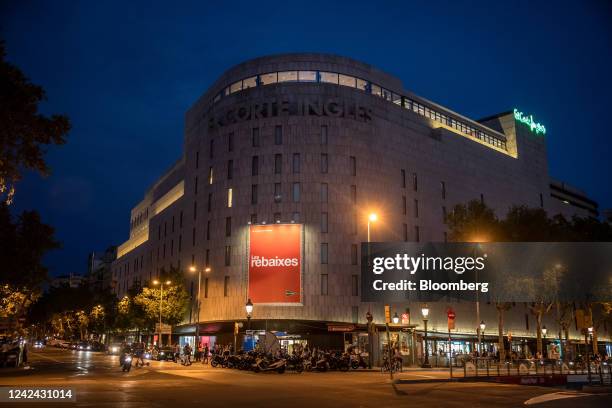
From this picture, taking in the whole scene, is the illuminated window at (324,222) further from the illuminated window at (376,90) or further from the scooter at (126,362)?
the scooter at (126,362)

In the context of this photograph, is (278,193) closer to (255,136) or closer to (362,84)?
(255,136)

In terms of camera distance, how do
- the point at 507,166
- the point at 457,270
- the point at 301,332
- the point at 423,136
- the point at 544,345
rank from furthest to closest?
1. the point at 507,166
2. the point at 544,345
3. the point at 423,136
4. the point at 301,332
5. the point at 457,270

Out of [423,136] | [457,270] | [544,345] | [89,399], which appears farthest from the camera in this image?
[544,345]

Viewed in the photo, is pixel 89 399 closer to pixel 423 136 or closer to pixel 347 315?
pixel 347 315

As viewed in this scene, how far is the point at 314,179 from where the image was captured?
62562 millimetres

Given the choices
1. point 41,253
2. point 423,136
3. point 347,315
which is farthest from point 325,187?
point 41,253

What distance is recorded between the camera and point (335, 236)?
61875mm

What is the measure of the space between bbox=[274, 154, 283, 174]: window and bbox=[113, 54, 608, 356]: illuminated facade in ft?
0.38

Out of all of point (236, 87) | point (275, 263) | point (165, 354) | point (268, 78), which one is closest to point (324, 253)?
point (275, 263)

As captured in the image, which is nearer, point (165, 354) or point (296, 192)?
point (165, 354)

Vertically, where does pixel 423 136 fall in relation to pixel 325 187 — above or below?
above

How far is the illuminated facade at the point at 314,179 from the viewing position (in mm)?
61625

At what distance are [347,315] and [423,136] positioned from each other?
26.9 m

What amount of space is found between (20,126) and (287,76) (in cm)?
4865
